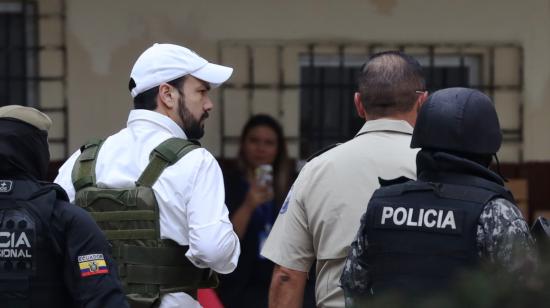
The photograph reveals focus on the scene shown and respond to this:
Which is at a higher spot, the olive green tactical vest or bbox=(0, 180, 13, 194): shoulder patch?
bbox=(0, 180, 13, 194): shoulder patch

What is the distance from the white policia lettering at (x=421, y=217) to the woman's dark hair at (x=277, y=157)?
2808 mm

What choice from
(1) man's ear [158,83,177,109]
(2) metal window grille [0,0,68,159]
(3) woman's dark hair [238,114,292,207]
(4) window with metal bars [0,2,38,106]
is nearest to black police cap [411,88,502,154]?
(1) man's ear [158,83,177,109]

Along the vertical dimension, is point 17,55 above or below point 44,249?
above

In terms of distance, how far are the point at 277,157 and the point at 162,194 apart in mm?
2456

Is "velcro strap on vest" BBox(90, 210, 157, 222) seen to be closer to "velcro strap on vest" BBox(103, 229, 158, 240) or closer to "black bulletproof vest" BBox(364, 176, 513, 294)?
"velcro strap on vest" BBox(103, 229, 158, 240)

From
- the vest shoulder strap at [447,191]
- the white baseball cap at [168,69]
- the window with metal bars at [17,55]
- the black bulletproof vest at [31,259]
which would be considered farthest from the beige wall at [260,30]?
the vest shoulder strap at [447,191]

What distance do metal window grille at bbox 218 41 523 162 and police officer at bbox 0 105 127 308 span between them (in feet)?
10.7

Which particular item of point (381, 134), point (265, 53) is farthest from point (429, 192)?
point (265, 53)

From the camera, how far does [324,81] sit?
6516 millimetres

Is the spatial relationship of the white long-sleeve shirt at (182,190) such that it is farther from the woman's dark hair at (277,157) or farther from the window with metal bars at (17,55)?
Answer: the window with metal bars at (17,55)

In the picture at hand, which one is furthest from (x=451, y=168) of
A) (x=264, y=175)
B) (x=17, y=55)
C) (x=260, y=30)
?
(x=17, y=55)

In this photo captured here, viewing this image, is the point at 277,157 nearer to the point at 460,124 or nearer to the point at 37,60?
the point at 37,60

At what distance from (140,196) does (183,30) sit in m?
2.85

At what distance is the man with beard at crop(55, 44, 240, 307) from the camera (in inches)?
137
